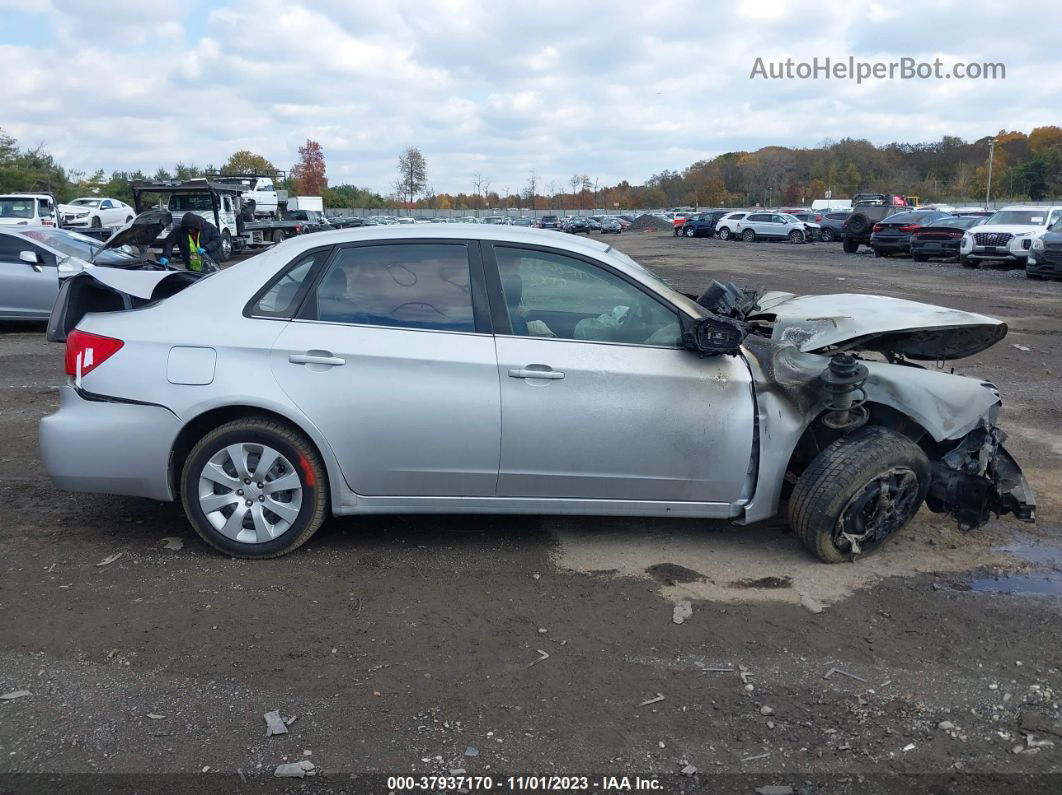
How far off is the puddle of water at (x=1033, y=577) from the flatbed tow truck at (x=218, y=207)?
70.5 ft

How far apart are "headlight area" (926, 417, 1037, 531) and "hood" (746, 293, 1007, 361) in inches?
19.2

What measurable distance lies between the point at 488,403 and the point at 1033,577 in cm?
279

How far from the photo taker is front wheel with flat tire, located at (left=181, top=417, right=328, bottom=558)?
426 centimetres

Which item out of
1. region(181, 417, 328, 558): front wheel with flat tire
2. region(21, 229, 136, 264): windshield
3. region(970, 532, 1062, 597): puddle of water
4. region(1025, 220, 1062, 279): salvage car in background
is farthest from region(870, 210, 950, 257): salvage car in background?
region(181, 417, 328, 558): front wheel with flat tire

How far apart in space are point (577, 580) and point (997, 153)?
311 ft

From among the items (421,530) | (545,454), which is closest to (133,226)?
(421,530)

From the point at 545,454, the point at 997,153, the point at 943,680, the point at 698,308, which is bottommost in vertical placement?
the point at 943,680

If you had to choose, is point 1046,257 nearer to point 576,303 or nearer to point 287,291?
point 576,303

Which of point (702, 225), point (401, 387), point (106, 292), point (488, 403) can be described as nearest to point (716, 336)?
point (488, 403)

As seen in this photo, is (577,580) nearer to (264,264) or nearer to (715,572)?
(715,572)

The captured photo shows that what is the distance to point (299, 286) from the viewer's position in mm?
4426

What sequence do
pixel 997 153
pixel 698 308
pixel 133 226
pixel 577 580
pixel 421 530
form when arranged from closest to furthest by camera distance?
1. pixel 577 580
2. pixel 698 308
3. pixel 421 530
4. pixel 133 226
5. pixel 997 153

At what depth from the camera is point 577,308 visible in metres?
4.45

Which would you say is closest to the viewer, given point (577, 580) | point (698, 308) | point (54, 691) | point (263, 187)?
point (54, 691)
